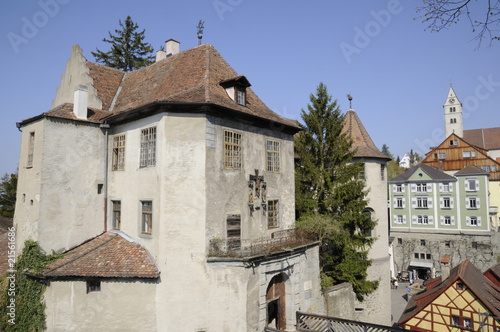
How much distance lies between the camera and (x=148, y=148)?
14766 millimetres

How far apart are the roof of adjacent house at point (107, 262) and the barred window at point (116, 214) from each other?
986mm

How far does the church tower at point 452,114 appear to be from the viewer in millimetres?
70625

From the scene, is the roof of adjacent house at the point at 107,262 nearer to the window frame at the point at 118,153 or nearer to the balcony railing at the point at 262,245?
the balcony railing at the point at 262,245

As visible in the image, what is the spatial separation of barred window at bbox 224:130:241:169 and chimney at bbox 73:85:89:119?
695 centimetres

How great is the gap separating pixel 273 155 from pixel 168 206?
6.28 m

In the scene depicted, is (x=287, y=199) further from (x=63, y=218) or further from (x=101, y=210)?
(x=63, y=218)

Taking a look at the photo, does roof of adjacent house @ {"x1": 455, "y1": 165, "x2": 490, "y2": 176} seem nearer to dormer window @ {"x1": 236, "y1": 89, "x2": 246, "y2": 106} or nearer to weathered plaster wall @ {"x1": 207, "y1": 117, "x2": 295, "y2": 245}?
weathered plaster wall @ {"x1": 207, "y1": 117, "x2": 295, "y2": 245}

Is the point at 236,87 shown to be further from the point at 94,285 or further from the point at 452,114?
the point at 452,114

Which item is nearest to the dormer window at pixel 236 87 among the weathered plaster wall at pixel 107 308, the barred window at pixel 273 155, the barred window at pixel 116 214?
the barred window at pixel 273 155

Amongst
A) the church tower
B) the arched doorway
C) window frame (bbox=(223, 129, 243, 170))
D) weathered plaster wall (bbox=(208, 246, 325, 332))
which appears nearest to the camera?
weathered plaster wall (bbox=(208, 246, 325, 332))

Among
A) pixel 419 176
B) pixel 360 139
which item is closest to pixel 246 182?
pixel 360 139

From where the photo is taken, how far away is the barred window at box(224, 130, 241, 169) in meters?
14.9

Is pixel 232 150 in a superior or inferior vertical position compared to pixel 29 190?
superior

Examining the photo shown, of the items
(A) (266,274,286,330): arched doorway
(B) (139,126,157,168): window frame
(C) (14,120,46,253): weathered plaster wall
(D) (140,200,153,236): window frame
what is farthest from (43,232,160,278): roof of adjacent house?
(A) (266,274,286,330): arched doorway
